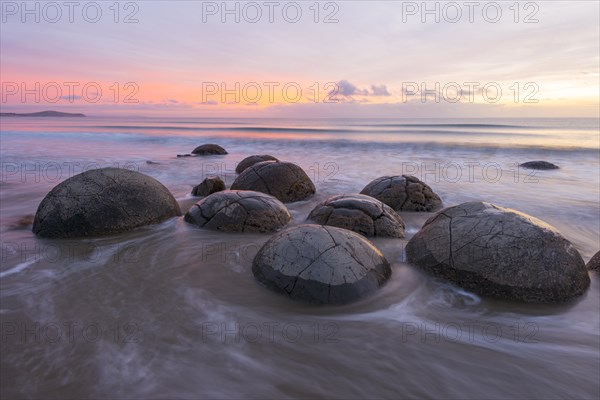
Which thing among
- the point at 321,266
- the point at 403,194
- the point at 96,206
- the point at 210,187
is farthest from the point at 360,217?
the point at 210,187

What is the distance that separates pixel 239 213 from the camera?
5.43 m

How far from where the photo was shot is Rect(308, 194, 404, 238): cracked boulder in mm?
5113

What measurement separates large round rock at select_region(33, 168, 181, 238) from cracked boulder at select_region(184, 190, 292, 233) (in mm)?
747

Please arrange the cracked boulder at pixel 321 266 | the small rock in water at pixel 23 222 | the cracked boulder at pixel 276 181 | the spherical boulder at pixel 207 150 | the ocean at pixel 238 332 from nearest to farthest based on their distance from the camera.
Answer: the ocean at pixel 238 332
the cracked boulder at pixel 321 266
the small rock in water at pixel 23 222
the cracked boulder at pixel 276 181
the spherical boulder at pixel 207 150

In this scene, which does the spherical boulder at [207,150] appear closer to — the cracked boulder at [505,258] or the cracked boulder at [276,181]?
the cracked boulder at [276,181]

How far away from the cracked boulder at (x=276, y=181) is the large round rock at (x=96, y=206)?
2.12 m

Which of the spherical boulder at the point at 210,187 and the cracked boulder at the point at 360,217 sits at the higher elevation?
the spherical boulder at the point at 210,187

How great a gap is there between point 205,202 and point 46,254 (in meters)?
2.10

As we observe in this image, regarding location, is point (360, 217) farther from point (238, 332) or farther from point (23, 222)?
point (23, 222)

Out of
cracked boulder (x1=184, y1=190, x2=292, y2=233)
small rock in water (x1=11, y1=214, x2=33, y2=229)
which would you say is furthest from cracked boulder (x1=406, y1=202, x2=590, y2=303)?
small rock in water (x1=11, y1=214, x2=33, y2=229)

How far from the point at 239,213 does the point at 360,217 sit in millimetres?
1685

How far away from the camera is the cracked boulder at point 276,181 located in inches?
290

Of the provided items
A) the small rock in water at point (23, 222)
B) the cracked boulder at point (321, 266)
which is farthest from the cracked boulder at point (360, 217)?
the small rock in water at point (23, 222)

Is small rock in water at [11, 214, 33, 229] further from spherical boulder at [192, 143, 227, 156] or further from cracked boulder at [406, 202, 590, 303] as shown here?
spherical boulder at [192, 143, 227, 156]
